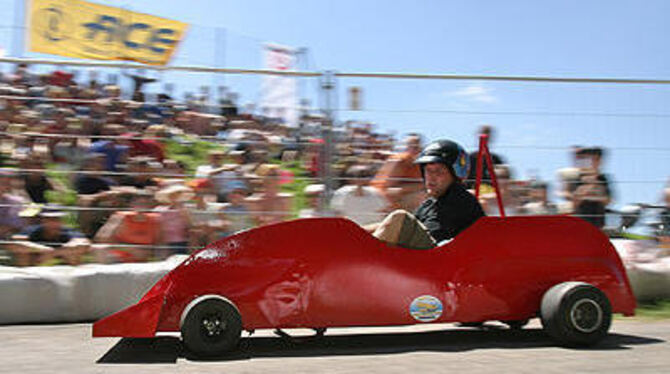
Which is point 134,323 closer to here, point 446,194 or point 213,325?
point 213,325

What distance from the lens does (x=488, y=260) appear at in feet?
13.9

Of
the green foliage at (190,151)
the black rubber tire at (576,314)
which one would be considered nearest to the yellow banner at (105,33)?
the green foliage at (190,151)

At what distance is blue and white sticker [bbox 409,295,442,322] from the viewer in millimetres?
4070

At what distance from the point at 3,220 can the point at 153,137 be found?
1284 mm

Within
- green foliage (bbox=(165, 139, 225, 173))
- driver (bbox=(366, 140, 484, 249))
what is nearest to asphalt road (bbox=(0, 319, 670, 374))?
driver (bbox=(366, 140, 484, 249))

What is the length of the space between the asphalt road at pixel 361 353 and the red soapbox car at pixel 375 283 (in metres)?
0.17

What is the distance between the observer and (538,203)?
5809mm

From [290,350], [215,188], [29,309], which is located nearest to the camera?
[290,350]

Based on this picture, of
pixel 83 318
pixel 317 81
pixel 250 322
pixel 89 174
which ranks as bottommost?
pixel 83 318

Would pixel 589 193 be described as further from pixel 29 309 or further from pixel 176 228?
pixel 29 309

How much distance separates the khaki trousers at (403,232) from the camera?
413cm

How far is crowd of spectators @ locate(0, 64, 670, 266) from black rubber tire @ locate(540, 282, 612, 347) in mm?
1668

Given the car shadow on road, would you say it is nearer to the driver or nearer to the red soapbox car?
the red soapbox car

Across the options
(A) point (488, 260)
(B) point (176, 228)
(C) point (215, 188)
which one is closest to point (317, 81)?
(C) point (215, 188)
